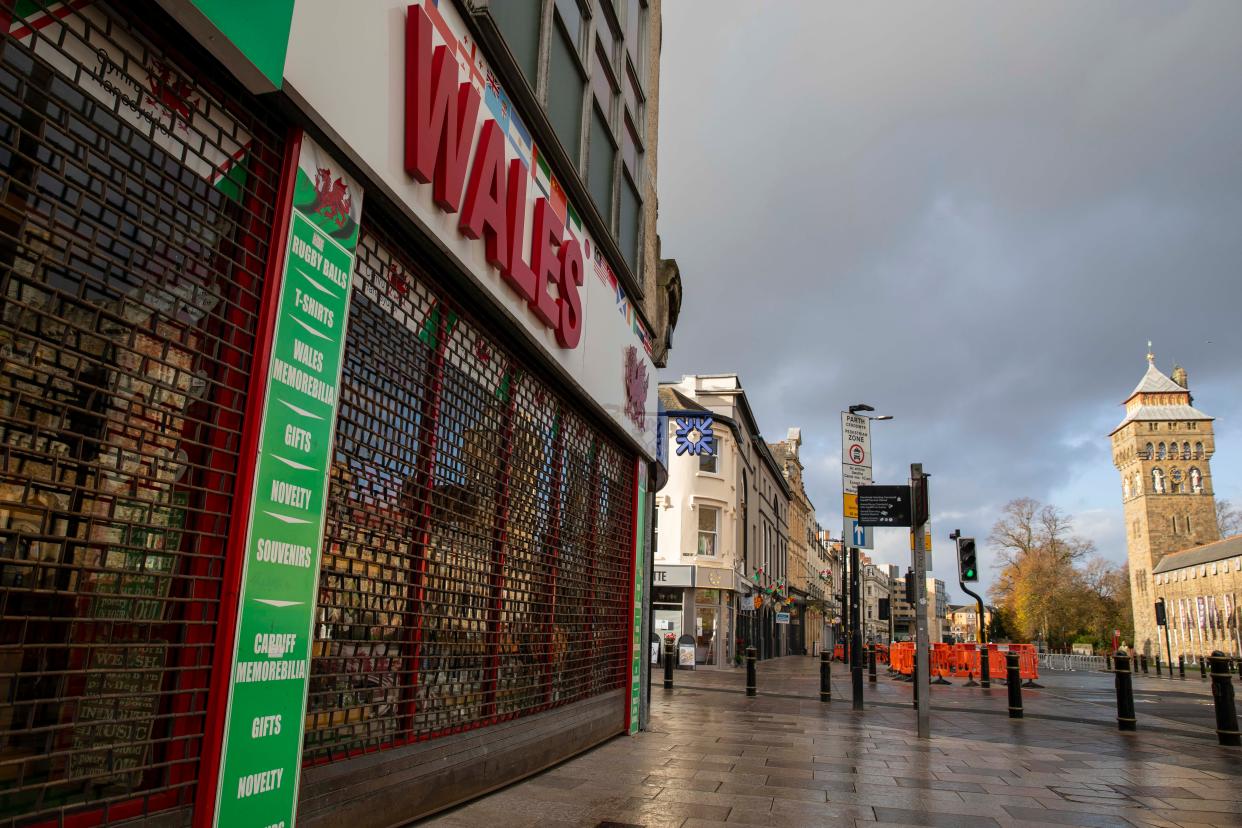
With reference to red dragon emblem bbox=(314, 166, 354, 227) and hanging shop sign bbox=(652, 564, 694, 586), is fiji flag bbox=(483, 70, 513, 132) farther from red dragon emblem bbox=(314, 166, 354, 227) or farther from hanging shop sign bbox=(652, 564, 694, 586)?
hanging shop sign bbox=(652, 564, 694, 586)

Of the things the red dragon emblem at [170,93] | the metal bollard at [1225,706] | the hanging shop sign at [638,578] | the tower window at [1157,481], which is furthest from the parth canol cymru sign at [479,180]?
the tower window at [1157,481]

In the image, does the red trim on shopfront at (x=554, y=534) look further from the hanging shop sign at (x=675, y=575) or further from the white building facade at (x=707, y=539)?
the hanging shop sign at (x=675, y=575)

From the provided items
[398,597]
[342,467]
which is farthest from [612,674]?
[342,467]

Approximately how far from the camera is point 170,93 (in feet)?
10.1

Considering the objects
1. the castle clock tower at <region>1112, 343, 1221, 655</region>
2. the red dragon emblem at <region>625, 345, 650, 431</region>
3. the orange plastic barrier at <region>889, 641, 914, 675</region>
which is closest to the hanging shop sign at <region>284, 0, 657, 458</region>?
the red dragon emblem at <region>625, 345, 650, 431</region>

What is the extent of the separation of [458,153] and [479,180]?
1.17 ft

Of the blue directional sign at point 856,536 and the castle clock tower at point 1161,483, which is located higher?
the castle clock tower at point 1161,483

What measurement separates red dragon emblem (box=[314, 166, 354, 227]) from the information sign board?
9513 millimetres

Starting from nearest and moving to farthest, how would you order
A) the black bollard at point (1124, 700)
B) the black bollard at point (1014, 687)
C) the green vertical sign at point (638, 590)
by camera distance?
the green vertical sign at point (638, 590) < the black bollard at point (1124, 700) < the black bollard at point (1014, 687)

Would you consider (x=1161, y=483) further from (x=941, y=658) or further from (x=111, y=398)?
(x=111, y=398)

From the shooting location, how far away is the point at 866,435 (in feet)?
52.4

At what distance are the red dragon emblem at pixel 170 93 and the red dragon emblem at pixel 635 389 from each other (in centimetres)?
691

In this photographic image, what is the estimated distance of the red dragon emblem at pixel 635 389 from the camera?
990 centimetres

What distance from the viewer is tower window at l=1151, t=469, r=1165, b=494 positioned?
102 meters
